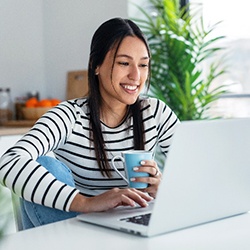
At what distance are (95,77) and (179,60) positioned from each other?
179cm

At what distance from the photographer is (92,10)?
404 centimetres

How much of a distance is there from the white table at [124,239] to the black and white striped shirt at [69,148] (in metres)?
0.23

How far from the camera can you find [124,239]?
1267 mm

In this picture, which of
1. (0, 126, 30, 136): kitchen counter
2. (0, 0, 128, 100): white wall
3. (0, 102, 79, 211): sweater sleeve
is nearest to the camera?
(0, 102, 79, 211): sweater sleeve

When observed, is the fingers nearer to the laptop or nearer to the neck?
the laptop

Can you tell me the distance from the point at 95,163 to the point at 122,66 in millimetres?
310

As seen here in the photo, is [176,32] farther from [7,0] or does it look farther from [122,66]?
[122,66]

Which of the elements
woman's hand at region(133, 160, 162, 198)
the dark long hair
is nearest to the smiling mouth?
the dark long hair

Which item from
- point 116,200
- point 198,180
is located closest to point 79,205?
point 116,200

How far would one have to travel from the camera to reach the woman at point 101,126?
1758mm

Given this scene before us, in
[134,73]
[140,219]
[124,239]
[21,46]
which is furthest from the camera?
[21,46]

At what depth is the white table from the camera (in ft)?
3.98

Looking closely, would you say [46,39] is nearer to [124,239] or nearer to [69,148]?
[69,148]

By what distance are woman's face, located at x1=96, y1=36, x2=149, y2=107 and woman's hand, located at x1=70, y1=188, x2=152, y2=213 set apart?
50 cm
